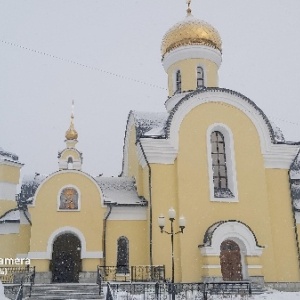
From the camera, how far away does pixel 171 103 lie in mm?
20656

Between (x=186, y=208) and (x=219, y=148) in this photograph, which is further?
(x=219, y=148)

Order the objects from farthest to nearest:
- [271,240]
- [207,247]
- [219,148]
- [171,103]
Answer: [171,103]
[219,148]
[271,240]
[207,247]

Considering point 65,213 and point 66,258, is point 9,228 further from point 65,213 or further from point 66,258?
point 65,213

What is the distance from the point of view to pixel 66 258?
16.3 m

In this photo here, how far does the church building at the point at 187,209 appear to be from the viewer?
49.7ft

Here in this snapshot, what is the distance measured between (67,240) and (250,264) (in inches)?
279

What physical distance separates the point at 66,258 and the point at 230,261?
20.9ft

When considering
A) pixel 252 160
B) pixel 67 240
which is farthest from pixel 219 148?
pixel 67 240

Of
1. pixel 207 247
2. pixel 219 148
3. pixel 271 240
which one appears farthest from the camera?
pixel 219 148

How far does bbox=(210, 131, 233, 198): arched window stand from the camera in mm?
16547

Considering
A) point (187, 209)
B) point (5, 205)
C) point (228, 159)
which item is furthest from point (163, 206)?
point (5, 205)

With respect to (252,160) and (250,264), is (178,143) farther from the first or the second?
(250,264)

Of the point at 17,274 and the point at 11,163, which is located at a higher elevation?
the point at 11,163

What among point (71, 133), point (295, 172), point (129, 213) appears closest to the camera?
point (129, 213)
